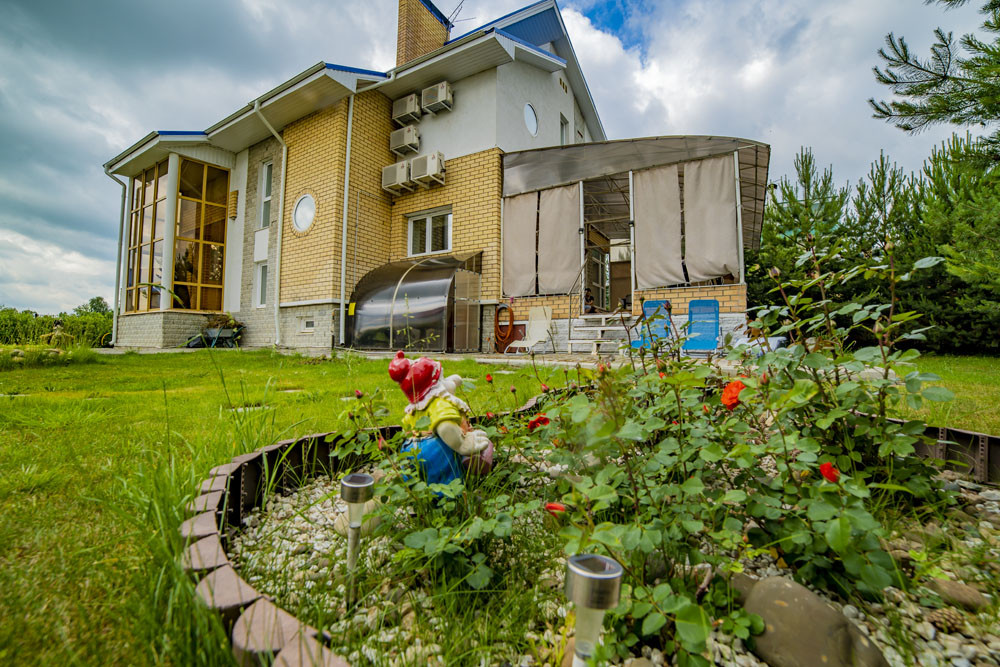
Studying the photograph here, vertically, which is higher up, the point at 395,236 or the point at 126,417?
the point at 395,236

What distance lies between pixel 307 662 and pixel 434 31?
41.0 ft

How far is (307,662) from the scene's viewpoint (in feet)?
1.82

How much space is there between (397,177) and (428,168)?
73cm

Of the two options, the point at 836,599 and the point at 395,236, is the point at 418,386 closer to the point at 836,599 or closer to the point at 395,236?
the point at 836,599

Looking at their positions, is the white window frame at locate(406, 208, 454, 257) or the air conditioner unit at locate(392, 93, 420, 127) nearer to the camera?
the white window frame at locate(406, 208, 454, 257)

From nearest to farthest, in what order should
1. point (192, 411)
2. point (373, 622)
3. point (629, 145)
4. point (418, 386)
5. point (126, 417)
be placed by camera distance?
point (373, 622), point (418, 386), point (126, 417), point (192, 411), point (629, 145)

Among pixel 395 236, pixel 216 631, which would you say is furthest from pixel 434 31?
pixel 216 631

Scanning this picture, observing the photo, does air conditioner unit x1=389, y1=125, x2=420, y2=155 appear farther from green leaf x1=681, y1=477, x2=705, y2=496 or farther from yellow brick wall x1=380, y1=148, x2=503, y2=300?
green leaf x1=681, y1=477, x2=705, y2=496

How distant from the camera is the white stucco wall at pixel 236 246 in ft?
32.6

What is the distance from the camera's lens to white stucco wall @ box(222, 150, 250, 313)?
391 inches

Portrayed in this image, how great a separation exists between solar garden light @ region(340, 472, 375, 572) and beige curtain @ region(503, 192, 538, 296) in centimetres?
662

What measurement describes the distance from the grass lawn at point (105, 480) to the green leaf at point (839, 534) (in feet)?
3.26

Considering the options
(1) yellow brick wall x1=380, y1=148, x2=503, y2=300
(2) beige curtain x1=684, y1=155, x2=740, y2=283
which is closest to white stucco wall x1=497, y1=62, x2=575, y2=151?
(1) yellow brick wall x1=380, y1=148, x2=503, y2=300

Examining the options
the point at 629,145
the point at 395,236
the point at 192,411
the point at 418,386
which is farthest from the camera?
the point at 395,236
